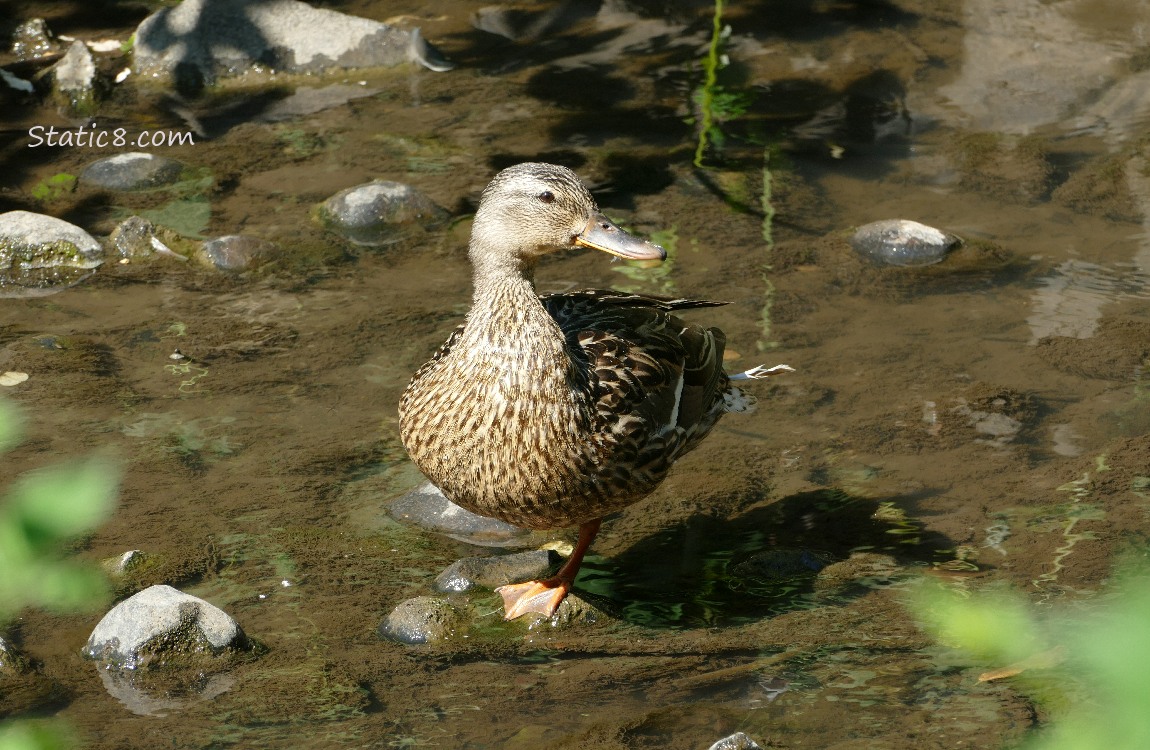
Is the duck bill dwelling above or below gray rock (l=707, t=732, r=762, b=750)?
above

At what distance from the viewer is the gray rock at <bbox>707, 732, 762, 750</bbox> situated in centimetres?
311

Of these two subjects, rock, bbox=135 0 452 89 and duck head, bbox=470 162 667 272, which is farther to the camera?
rock, bbox=135 0 452 89

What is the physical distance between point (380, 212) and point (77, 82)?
2.99m

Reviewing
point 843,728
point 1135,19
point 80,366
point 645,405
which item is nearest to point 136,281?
point 80,366

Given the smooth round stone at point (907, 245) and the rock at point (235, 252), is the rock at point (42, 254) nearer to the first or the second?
the rock at point (235, 252)

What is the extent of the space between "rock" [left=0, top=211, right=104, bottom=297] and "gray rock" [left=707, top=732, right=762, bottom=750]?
4.65m

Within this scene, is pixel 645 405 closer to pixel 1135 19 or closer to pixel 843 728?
pixel 843 728

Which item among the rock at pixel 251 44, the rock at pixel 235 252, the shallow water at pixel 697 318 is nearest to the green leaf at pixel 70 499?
the shallow water at pixel 697 318

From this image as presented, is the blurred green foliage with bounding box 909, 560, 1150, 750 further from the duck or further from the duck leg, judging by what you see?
the duck leg

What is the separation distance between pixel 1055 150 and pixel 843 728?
5.23m

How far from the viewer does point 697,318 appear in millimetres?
6156

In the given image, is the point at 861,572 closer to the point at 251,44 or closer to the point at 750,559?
the point at 750,559

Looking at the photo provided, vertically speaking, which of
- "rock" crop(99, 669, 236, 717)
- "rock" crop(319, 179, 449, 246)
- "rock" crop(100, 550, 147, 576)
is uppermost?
"rock" crop(99, 669, 236, 717)

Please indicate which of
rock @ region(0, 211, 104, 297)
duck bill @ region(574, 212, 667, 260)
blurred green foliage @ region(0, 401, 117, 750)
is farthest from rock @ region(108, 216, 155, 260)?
blurred green foliage @ region(0, 401, 117, 750)
